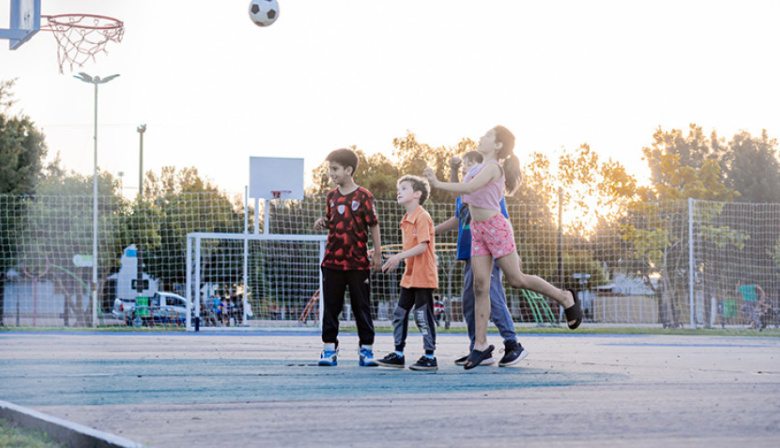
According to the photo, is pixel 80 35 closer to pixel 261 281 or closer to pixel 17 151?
pixel 261 281

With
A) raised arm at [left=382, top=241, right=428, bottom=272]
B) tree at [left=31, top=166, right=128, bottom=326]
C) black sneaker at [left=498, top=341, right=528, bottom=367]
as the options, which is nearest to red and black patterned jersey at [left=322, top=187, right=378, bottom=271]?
raised arm at [left=382, top=241, right=428, bottom=272]

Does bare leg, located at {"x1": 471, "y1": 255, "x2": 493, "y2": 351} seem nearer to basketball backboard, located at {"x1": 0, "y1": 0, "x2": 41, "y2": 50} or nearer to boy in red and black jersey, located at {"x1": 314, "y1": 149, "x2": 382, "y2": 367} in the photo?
boy in red and black jersey, located at {"x1": 314, "y1": 149, "x2": 382, "y2": 367}

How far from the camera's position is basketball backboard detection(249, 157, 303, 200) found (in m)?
20.5

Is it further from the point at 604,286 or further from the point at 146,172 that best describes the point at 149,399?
the point at 146,172

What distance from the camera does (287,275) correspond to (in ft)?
78.7

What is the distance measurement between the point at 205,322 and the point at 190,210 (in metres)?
4.64

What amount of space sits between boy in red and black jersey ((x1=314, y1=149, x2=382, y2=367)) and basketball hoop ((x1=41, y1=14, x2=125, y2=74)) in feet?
46.3

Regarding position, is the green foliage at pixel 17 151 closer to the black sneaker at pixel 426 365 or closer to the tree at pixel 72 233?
the tree at pixel 72 233

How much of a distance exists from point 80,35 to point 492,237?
15.9m

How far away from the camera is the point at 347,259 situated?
7.16 m

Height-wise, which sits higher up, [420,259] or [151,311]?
[420,259]

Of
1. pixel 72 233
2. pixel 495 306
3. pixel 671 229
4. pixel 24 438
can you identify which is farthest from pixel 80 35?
pixel 24 438

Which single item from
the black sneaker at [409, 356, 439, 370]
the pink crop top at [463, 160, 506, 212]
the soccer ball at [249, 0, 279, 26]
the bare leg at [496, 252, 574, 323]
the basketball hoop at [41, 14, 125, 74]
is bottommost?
the black sneaker at [409, 356, 439, 370]

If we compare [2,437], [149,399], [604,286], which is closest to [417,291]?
[149,399]
